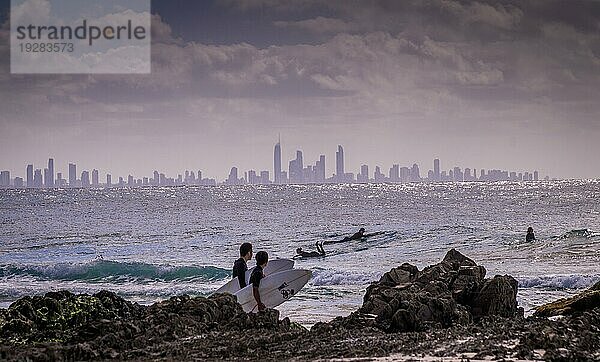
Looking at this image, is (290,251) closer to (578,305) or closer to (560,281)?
(560,281)

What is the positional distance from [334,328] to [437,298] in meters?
0.85

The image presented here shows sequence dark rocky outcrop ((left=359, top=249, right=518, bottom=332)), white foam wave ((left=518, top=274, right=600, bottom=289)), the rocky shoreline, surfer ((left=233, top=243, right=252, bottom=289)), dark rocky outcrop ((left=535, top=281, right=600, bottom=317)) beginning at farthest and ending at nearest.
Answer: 1. white foam wave ((left=518, top=274, right=600, bottom=289))
2. surfer ((left=233, top=243, right=252, bottom=289))
3. dark rocky outcrop ((left=535, top=281, right=600, bottom=317))
4. dark rocky outcrop ((left=359, top=249, right=518, bottom=332))
5. the rocky shoreline

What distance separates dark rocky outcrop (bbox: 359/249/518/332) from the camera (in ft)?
17.8

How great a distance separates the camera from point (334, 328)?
5.29 m

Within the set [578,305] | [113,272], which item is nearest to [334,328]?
[578,305]

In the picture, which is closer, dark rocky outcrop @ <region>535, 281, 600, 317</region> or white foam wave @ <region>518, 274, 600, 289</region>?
dark rocky outcrop @ <region>535, 281, 600, 317</region>

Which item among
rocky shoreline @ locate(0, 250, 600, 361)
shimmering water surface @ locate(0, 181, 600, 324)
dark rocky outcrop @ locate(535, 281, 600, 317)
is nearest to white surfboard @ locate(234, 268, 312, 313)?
rocky shoreline @ locate(0, 250, 600, 361)

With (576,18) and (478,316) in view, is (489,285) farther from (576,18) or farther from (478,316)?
(576,18)

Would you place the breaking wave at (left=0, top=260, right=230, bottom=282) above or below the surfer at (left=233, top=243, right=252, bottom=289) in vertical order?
below

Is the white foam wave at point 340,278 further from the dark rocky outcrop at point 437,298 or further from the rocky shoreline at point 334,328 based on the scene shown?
the rocky shoreline at point 334,328

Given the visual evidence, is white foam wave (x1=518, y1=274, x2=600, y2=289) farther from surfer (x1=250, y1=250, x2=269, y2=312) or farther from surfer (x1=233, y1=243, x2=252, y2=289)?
surfer (x1=250, y1=250, x2=269, y2=312)

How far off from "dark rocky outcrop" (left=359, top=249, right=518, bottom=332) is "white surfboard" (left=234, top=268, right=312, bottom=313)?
79 cm

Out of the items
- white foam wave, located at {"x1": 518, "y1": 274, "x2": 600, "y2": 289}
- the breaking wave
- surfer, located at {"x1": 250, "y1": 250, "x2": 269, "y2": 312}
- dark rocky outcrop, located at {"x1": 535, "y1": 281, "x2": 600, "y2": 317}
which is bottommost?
the breaking wave

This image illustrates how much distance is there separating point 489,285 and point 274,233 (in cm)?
2179
